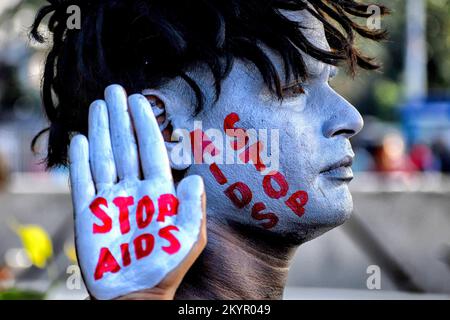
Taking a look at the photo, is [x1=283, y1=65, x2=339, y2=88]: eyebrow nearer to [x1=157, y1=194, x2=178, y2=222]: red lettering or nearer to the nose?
the nose

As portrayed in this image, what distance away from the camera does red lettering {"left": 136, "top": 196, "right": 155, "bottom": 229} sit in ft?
8.34

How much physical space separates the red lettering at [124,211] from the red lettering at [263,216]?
418 millimetres

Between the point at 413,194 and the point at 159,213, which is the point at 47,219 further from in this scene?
the point at 159,213

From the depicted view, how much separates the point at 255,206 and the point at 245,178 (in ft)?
0.29

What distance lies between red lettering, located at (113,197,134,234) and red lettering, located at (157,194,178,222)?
0.30ft

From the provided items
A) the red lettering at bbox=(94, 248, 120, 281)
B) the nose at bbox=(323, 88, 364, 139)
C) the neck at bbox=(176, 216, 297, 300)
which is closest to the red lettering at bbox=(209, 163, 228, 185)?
the neck at bbox=(176, 216, 297, 300)

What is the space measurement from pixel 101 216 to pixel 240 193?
1.51 feet

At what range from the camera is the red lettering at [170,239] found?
2.48 metres

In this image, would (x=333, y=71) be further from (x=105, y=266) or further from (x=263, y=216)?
(x=105, y=266)

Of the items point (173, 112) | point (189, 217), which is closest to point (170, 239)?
point (189, 217)

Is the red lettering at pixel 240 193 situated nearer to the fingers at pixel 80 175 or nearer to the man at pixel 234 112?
the man at pixel 234 112

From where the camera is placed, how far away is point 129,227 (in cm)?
257

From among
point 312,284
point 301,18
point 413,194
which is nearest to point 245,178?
point 301,18
